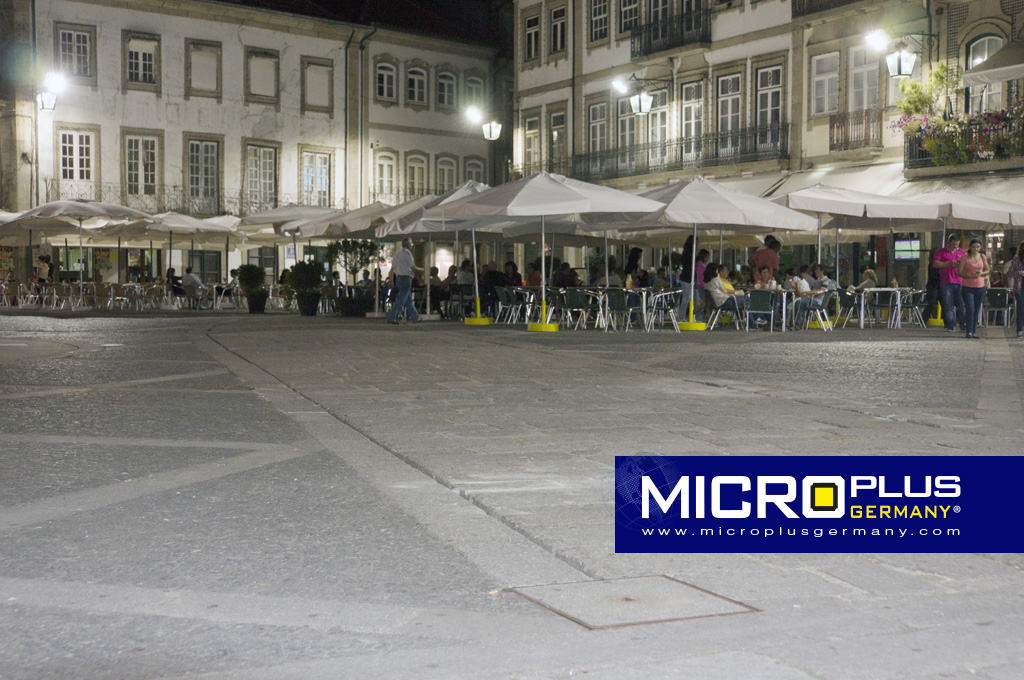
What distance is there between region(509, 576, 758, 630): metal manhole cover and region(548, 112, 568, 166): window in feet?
121

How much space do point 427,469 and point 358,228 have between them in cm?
2030

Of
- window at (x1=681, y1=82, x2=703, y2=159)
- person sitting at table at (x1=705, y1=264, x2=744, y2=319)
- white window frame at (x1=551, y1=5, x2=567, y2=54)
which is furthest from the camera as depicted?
white window frame at (x1=551, y1=5, x2=567, y2=54)

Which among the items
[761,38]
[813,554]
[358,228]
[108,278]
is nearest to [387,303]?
[358,228]

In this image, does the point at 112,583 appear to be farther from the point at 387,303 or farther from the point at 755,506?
the point at 387,303

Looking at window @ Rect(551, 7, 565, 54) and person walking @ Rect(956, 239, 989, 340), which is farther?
window @ Rect(551, 7, 565, 54)

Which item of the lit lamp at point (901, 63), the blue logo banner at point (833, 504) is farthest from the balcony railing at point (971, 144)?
the blue logo banner at point (833, 504)

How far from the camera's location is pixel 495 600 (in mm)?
3982

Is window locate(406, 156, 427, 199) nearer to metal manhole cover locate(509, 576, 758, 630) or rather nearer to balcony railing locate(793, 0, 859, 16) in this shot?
balcony railing locate(793, 0, 859, 16)

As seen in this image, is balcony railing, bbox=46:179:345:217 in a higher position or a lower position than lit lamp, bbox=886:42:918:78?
lower

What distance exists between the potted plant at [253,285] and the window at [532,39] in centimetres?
1524

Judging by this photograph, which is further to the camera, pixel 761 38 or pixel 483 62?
pixel 483 62

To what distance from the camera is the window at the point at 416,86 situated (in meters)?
48.5

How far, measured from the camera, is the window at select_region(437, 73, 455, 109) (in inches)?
1948

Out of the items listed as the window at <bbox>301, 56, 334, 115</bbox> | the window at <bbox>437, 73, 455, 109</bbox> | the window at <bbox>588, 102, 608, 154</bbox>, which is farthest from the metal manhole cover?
the window at <bbox>437, 73, 455, 109</bbox>
